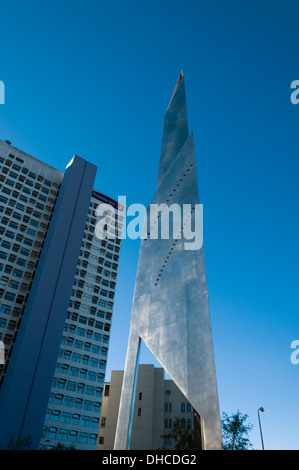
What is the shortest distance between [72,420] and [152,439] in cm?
1386

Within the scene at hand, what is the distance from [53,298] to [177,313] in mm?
35701

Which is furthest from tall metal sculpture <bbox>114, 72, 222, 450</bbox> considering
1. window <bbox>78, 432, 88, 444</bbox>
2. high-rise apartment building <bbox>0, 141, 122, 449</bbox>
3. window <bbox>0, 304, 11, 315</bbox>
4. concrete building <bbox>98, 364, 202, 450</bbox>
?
concrete building <bbox>98, 364, 202, 450</bbox>

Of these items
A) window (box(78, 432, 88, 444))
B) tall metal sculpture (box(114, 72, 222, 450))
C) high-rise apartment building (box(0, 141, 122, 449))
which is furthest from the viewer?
window (box(78, 432, 88, 444))

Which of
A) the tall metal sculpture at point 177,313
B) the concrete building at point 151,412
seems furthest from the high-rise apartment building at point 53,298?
the tall metal sculpture at point 177,313

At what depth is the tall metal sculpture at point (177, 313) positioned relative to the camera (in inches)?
462

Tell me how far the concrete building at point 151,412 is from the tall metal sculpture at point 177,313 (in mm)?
42347

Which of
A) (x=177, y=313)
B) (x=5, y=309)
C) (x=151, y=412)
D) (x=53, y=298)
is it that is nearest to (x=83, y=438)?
(x=151, y=412)

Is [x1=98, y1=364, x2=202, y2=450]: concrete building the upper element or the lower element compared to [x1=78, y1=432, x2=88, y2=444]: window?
upper

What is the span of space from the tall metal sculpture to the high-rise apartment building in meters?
31.7

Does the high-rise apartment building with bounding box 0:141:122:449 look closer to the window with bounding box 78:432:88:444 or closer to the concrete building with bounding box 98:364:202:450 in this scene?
the window with bounding box 78:432:88:444

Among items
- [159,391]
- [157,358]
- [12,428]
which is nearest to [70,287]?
[12,428]

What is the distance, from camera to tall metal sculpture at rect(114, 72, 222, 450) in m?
11.7

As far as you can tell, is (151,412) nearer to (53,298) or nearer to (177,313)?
(53,298)

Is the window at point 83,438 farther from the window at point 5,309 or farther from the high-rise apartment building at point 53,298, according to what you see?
the window at point 5,309
